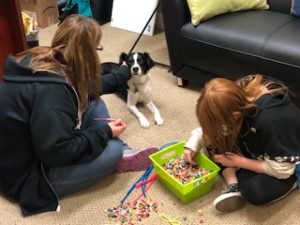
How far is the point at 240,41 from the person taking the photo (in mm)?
2080

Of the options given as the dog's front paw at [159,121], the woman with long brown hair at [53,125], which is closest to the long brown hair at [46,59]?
the woman with long brown hair at [53,125]

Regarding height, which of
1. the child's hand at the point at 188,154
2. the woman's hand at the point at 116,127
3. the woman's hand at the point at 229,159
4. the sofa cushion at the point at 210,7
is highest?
the sofa cushion at the point at 210,7

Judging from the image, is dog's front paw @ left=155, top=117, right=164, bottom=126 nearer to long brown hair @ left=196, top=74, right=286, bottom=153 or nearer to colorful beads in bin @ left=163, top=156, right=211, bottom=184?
colorful beads in bin @ left=163, top=156, right=211, bottom=184

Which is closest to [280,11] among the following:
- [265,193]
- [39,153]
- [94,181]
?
[265,193]

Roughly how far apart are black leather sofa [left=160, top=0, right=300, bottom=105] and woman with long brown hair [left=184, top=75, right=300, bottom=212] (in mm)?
455

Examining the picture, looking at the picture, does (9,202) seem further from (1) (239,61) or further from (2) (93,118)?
(1) (239,61)

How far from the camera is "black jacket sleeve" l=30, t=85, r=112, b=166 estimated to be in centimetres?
141

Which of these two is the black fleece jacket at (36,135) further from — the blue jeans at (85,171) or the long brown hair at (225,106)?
the long brown hair at (225,106)

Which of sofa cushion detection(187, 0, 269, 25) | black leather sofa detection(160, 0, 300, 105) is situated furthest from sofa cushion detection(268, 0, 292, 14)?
sofa cushion detection(187, 0, 269, 25)

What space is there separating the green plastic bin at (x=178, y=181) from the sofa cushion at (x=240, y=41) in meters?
0.62

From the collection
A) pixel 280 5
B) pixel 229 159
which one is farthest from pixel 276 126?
pixel 280 5

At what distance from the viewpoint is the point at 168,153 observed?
177 centimetres

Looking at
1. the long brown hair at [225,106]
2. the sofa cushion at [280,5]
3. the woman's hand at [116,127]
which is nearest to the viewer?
the long brown hair at [225,106]

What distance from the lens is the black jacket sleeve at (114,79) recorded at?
192cm
